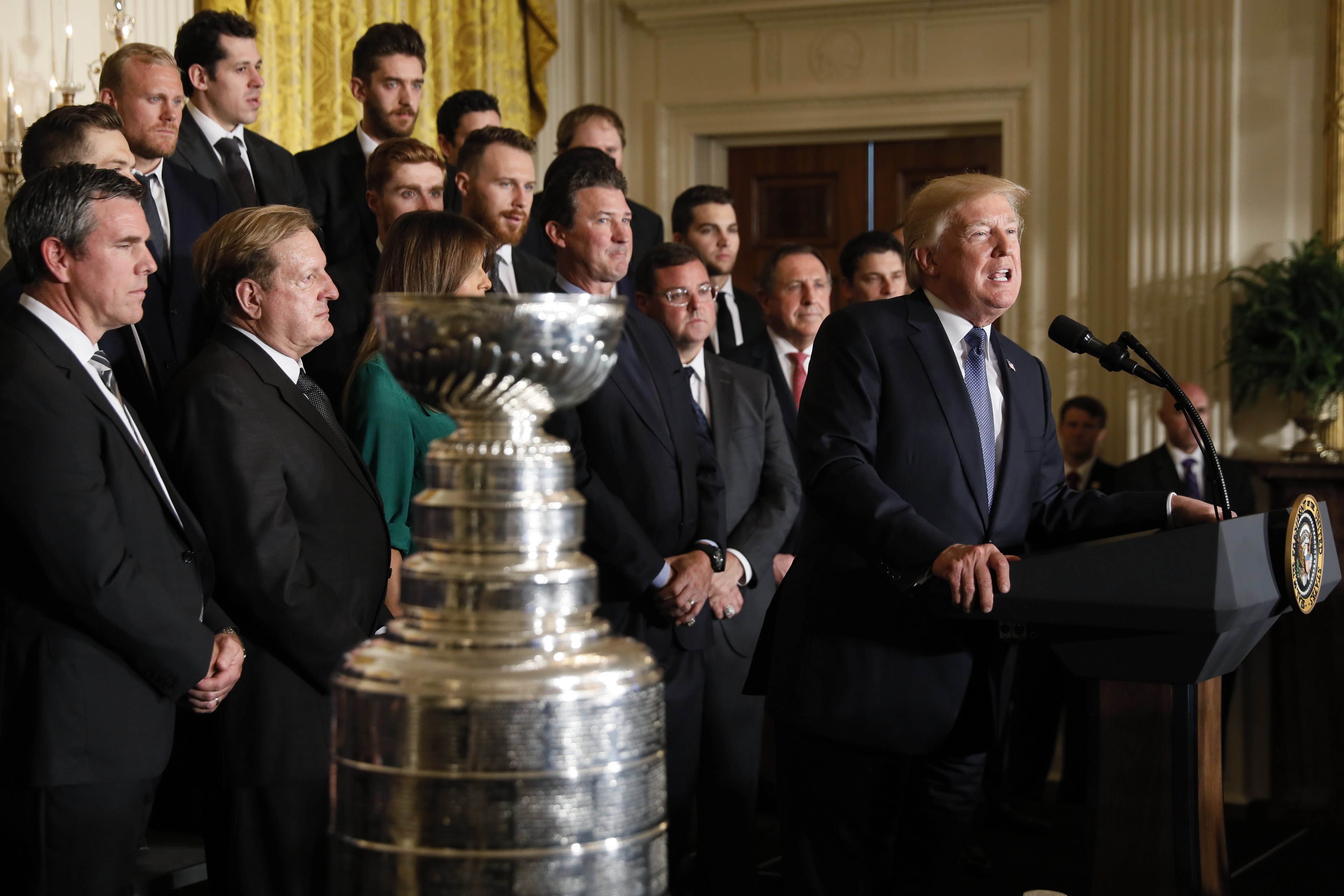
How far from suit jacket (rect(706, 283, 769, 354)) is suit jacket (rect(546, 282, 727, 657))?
5.79ft

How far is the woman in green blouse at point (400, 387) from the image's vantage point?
271cm

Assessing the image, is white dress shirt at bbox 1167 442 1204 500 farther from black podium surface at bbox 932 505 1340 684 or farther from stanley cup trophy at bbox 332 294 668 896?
stanley cup trophy at bbox 332 294 668 896

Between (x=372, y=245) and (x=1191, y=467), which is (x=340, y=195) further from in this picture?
(x=1191, y=467)

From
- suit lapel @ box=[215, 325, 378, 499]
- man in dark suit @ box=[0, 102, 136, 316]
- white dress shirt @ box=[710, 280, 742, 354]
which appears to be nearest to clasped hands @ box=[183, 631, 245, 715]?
suit lapel @ box=[215, 325, 378, 499]

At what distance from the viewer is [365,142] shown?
13.4 ft

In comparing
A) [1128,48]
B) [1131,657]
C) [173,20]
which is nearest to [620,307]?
[1131,657]

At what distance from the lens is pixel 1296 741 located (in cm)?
562

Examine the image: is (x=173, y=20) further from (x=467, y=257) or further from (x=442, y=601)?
(x=442, y=601)

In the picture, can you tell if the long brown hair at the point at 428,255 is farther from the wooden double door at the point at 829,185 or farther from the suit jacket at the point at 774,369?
the wooden double door at the point at 829,185

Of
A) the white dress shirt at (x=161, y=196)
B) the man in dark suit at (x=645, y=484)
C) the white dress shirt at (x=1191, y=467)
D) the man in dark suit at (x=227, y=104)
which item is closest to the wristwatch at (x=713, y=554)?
the man in dark suit at (x=645, y=484)

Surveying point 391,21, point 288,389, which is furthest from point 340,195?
point 391,21

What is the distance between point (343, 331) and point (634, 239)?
5.15ft

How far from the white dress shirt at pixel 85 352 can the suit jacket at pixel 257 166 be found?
1.39 m

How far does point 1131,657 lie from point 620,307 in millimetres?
1361
